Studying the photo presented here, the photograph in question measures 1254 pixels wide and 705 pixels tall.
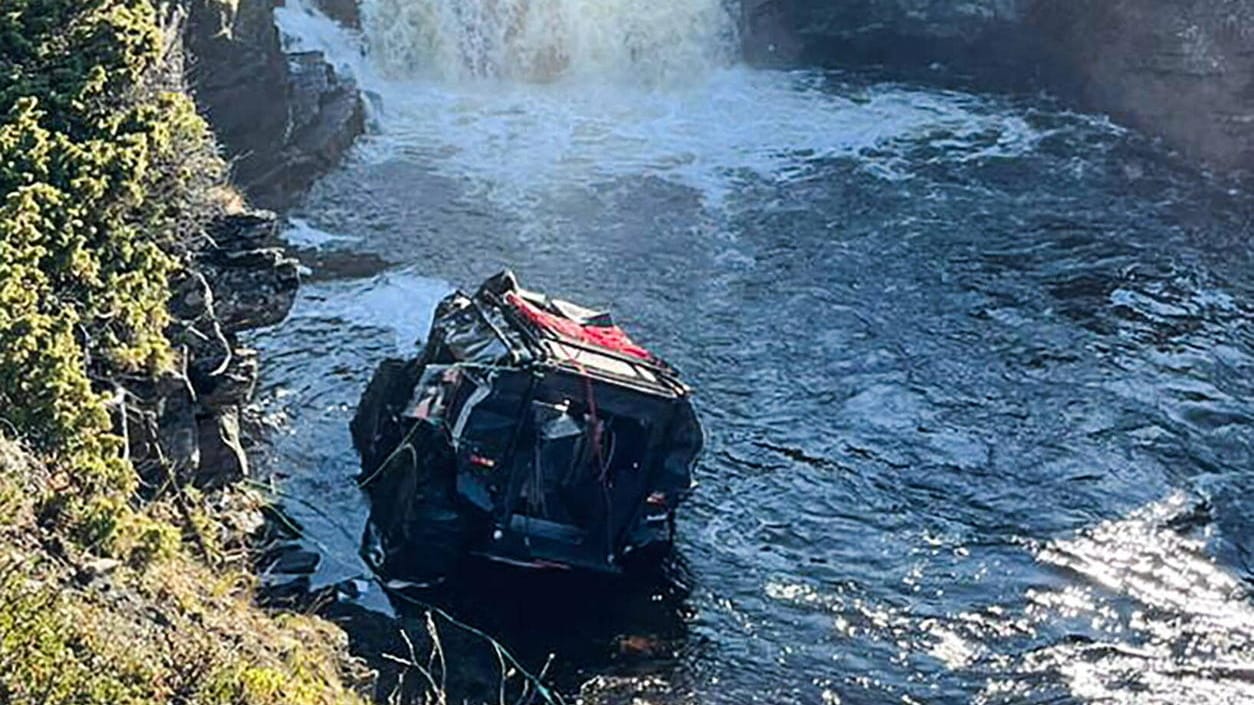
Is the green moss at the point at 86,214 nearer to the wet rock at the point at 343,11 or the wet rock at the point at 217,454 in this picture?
the wet rock at the point at 217,454

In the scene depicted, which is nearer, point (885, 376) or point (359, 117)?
point (885, 376)

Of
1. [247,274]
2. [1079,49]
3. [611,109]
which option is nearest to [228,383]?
[247,274]

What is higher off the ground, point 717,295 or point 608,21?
point 608,21

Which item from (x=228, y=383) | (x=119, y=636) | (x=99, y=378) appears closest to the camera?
(x=119, y=636)

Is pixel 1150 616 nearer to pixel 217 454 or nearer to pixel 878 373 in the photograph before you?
pixel 878 373

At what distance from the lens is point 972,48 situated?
30672 mm

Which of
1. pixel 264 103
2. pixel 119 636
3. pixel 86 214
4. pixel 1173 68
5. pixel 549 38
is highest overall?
pixel 86 214

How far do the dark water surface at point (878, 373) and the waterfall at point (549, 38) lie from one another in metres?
1.82

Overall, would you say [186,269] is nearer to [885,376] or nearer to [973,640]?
[973,640]

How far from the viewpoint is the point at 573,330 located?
14000 millimetres

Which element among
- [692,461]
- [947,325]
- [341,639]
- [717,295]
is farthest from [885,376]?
[341,639]

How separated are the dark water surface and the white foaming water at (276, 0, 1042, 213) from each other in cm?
14

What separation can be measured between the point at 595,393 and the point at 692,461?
4.10 ft

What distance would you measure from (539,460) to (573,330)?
5.53 ft
